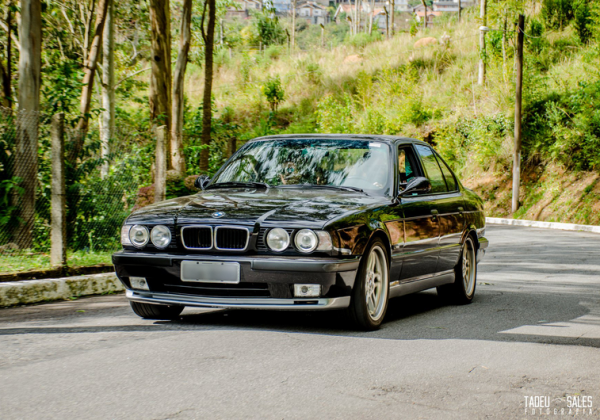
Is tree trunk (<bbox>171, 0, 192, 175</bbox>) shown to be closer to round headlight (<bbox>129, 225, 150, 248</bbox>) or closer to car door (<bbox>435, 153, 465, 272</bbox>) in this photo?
car door (<bbox>435, 153, 465, 272</bbox>)

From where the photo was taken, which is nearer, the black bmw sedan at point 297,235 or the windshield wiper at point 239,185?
the black bmw sedan at point 297,235

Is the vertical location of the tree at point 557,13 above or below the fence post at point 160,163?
above

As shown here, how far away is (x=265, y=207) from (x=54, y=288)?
3248 millimetres

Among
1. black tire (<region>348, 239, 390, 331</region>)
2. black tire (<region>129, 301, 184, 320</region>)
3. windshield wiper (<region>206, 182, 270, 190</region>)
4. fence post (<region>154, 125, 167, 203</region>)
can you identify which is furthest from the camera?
fence post (<region>154, 125, 167, 203</region>)

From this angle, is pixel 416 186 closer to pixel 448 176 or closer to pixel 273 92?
pixel 448 176

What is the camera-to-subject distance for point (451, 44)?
144ft

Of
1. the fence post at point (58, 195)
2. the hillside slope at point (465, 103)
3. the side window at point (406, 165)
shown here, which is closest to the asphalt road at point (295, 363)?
the fence post at point (58, 195)

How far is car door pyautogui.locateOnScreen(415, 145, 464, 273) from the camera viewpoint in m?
7.61

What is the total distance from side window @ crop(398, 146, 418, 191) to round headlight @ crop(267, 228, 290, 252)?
187 cm

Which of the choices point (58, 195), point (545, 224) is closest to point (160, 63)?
point (58, 195)

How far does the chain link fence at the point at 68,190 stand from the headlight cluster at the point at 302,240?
3.76 m

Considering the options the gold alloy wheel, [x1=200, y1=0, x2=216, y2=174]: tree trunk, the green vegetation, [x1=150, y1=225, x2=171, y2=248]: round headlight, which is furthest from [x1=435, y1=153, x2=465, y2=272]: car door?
[x1=200, y1=0, x2=216, y2=174]: tree trunk

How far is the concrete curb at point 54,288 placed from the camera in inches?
299

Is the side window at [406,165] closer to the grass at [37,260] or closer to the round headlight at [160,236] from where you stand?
the round headlight at [160,236]
